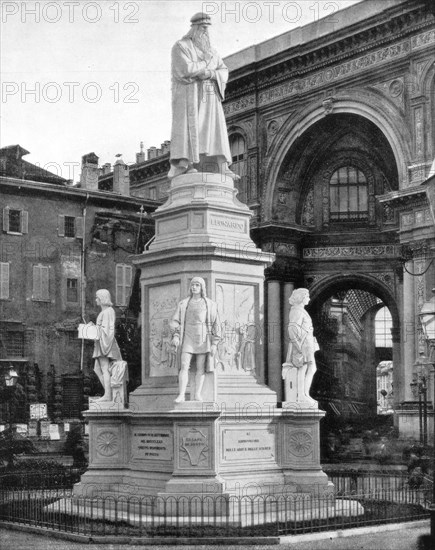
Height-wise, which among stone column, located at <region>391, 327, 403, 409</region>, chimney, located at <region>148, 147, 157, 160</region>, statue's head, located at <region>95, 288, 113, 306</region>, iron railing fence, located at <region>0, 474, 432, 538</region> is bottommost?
iron railing fence, located at <region>0, 474, 432, 538</region>

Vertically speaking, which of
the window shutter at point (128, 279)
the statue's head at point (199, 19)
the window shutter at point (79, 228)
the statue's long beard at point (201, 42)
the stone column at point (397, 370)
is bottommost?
the stone column at point (397, 370)

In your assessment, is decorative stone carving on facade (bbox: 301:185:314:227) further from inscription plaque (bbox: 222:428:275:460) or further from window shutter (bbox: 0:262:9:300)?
inscription plaque (bbox: 222:428:275:460)

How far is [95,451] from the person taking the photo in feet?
55.0

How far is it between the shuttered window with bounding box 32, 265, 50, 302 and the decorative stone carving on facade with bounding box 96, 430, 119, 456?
95.4 feet

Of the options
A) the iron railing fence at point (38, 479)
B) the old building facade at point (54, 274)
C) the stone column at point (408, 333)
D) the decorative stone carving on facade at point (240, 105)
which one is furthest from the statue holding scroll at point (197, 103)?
the old building facade at point (54, 274)

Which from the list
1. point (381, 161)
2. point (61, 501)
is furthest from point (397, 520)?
point (381, 161)

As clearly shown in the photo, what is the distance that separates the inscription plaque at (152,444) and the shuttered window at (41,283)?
29467mm

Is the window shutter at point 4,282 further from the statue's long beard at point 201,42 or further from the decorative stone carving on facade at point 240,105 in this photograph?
the statue's long beard at point 201,42

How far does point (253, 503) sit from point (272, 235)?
25.0 metres

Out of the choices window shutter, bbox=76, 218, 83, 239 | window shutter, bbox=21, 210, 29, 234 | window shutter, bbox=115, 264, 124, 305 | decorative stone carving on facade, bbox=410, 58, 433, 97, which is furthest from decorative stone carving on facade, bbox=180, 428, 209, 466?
window shutter, bbox=115, 264, 124, 305

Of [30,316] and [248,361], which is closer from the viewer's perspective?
[248,361]

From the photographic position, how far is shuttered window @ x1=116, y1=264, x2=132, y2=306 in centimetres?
4788

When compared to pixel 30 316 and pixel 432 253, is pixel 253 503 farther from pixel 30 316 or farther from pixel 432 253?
pixel 30 316

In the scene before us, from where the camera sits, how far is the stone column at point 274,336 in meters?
37.0
